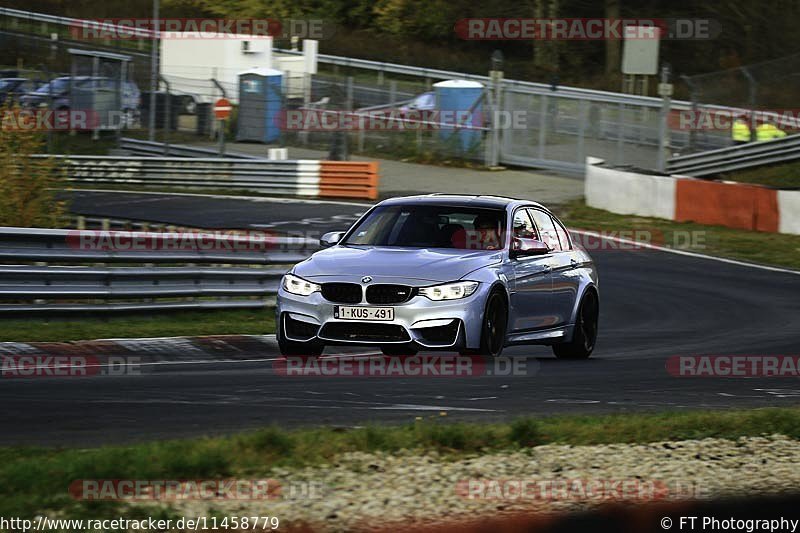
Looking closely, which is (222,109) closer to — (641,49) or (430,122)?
(430,122)

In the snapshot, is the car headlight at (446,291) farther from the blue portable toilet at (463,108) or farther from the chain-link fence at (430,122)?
the blue portable toilet at (463,108)

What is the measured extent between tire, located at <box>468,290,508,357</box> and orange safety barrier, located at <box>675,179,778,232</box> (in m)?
16.1

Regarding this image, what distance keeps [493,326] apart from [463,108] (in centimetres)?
2777

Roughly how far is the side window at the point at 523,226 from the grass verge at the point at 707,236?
11.9 metres

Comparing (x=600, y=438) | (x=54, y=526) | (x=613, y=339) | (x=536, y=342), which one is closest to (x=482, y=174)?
(x=613, y=339)

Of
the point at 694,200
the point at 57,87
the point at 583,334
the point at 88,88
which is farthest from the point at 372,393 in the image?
the point at 57,87

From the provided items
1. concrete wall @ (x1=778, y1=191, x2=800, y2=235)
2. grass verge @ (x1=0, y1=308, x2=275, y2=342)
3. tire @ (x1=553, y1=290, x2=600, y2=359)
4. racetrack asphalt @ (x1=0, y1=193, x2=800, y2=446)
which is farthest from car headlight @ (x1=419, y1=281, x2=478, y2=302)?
concrete wall @ (x1=778, y1=191, x2=800, y2=235)

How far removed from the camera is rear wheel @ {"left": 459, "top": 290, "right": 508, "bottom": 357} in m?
11.0

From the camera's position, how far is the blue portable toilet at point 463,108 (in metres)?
38.4

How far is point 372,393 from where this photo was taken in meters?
9.50

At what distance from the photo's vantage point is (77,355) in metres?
11.8

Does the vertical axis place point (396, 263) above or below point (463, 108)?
below

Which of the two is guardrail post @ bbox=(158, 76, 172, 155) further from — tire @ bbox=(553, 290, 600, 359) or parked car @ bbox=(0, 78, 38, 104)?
tire @ bbox=(553, 290, 600, 359)

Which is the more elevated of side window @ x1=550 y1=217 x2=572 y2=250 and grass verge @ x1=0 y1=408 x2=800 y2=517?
side window @ x1=550 y1=217 x2=572 y2=250
